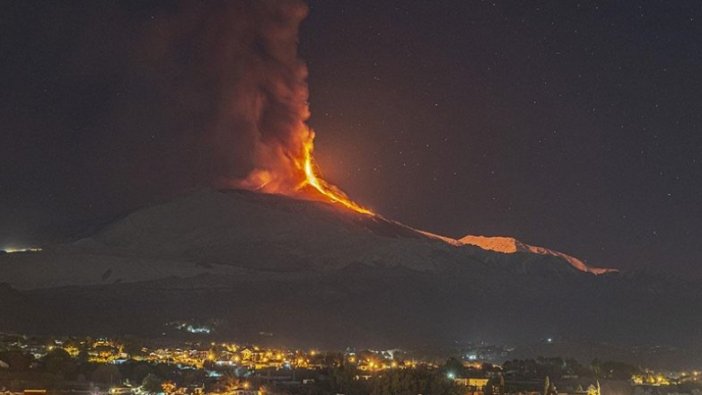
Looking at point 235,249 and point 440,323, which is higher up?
point 235,249

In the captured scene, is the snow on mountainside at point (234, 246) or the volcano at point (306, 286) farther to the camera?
the snow on mountainside at point (234, 246)

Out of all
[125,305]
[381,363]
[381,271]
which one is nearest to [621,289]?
[381,271]

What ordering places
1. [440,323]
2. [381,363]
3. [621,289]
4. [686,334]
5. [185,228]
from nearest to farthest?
1. [381,363]
2. [440,323]
3. [686,334]
4. [185,228]
5. [621,289]

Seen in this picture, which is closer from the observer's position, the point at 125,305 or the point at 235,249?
the point at 125,305

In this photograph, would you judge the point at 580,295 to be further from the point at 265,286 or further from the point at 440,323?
the point at 265,286

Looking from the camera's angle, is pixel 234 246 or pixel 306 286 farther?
pixel 234 246

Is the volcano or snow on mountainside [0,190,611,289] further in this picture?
snow on mountainside [0,190,611,289]

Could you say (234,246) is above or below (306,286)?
above

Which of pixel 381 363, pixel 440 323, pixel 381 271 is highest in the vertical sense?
pixel 381 271
